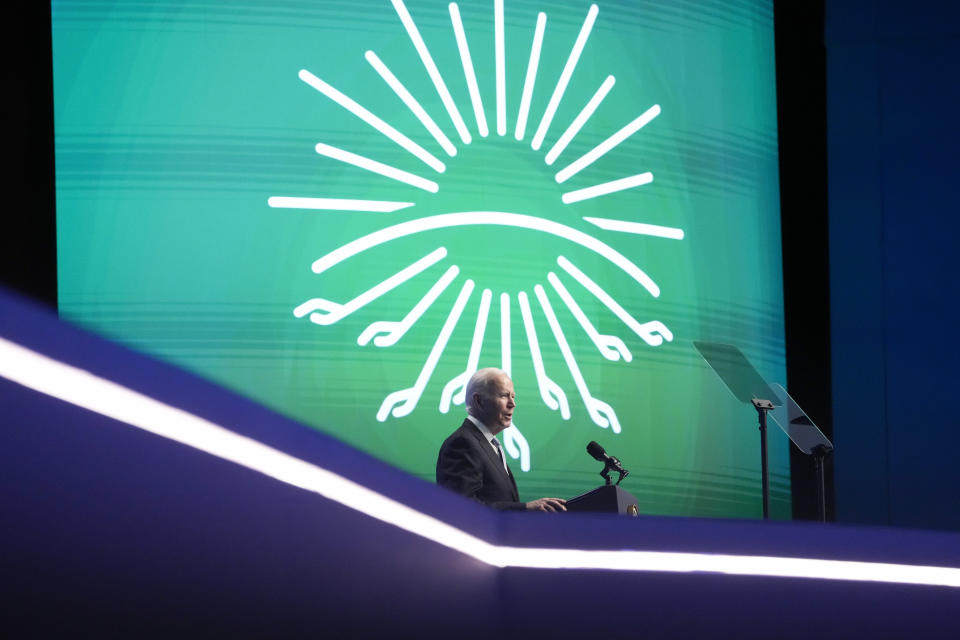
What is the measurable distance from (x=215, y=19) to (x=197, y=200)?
31.0 inches

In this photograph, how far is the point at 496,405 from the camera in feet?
11.0

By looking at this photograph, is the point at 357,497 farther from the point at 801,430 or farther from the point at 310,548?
the point at 801,430

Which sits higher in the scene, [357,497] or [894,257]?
[894,257]

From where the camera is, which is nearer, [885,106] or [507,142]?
[507,142]

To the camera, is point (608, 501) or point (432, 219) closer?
point (608, 501)

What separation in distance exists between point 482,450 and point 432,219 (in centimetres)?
168

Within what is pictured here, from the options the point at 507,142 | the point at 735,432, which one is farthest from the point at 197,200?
the point at 735,432

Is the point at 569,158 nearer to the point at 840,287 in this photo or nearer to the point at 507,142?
the point at 507,142

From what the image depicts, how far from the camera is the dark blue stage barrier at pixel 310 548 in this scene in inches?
19.9

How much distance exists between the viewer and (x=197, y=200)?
438cm

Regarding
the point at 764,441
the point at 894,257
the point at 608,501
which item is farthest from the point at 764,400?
the point at 894,257

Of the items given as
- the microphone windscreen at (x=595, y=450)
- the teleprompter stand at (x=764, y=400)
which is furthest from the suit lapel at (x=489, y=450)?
the teleprompter stand at (x=764, y=400)

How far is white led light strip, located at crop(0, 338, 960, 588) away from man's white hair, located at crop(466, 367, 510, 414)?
2495mm

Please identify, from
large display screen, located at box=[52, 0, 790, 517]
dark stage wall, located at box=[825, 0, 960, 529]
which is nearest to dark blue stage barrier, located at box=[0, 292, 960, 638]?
large display screen, located at box=[52, 0, 790, 517]
